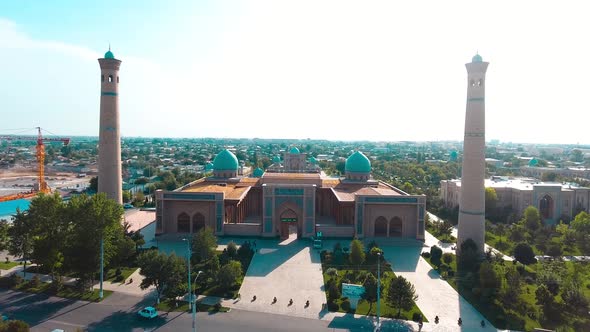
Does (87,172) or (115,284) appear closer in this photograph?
(115,284)

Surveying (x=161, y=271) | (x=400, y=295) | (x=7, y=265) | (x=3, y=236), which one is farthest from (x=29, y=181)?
(x=400, y=295)

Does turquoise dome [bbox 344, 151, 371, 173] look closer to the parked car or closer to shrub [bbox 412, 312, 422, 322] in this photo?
shrub [bbox 412, 312, 422, 322]

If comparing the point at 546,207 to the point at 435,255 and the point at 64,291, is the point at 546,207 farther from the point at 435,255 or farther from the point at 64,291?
the point at 64,291

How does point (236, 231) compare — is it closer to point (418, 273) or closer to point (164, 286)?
point (164, 286)

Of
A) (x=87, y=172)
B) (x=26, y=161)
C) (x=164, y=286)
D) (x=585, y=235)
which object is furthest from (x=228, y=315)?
(x=26, y=161)

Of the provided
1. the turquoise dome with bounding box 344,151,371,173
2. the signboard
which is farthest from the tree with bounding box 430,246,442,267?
the turquoise dome with bounding box 344,151,371,173
